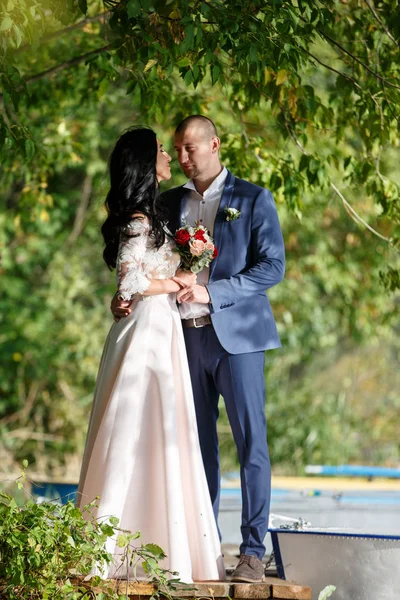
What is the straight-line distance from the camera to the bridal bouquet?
14.2 ft

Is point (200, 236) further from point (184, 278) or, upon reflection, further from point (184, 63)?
point (184, 63)

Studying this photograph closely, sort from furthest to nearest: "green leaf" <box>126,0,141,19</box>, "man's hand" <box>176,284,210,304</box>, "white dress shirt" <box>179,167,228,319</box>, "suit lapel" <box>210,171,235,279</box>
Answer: "white dress shirt" <box>179,167,228,319</box>, "suit lapel" <box>210,171,235,279</box>, "man's hand" <box>176,284,210,304</box>, "green leaf" <box>126,0,141,19</box>

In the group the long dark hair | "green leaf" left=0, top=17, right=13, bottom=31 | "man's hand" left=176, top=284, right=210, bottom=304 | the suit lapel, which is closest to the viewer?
"green leaf" left=0, top=17, right=13, bottom=31

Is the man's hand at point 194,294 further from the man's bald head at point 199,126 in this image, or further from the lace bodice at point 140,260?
the man's bald head at point 199,126

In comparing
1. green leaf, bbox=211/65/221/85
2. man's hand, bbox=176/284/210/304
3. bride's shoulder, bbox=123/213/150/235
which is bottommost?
man's hand, bbox=176/284/210/304

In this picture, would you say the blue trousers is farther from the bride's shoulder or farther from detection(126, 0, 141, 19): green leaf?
detection(126, 0, 141, 19): green leaf

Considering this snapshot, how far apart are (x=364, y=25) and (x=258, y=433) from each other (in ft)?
9.19

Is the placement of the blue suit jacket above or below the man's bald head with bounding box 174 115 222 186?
below

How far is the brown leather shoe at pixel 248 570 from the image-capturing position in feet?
13.7

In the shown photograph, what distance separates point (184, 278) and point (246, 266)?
0.34m

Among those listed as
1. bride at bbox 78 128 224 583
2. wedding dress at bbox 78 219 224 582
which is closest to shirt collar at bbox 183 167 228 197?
bride at bbox 78 128 224 583

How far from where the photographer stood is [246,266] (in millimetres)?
4633

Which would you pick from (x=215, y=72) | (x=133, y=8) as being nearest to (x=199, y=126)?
(x=215, y=72)

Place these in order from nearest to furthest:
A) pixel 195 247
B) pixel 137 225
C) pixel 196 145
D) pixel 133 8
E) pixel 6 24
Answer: pixel 6 24, pixel 133 8, pixel 195 247, pixel 137 225, pixel 196 145
